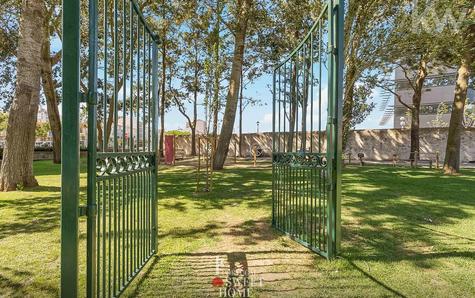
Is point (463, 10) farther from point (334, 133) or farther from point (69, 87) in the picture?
point (69, 87)

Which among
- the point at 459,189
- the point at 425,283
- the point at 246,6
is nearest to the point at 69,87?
the point at 425,283

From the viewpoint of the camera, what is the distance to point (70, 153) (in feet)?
6.88

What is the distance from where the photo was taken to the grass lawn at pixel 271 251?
119 inches

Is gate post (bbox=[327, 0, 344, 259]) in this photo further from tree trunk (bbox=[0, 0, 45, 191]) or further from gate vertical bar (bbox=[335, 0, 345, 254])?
tree trunk (bbox=[0, 0, 45, 191])

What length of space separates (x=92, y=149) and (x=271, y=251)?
264 cm

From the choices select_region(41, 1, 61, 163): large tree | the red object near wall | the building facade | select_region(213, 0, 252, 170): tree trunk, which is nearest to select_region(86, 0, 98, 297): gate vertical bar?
select_region(213, 0, 252, 170): tree trunk

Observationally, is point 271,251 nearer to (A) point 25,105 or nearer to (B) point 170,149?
(A) point 25,105

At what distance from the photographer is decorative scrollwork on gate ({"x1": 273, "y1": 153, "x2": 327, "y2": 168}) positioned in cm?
388

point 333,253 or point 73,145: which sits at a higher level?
point 73,145

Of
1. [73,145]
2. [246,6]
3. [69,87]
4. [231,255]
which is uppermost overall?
[246,6]

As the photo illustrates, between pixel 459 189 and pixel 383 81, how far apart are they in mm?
18761

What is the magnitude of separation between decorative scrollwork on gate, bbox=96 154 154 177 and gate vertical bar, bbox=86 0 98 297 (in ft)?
0.38

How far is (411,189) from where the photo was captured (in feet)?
30.2

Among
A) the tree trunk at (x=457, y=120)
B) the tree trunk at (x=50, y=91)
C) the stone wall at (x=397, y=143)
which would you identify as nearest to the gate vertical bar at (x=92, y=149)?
the tree trunk at (x=457, y=120)
